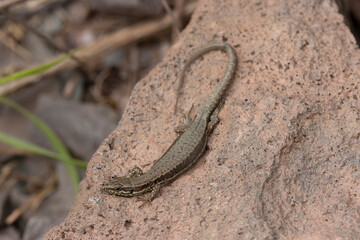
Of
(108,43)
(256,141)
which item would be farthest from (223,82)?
(108,43)

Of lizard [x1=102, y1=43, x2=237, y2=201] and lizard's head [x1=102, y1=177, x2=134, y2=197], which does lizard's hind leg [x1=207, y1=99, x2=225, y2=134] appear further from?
lizard's head [x1=102, y1=177, x2=134, y2=197]

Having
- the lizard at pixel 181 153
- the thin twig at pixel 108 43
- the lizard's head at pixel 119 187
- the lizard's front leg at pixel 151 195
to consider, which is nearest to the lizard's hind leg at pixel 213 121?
the lizard at pixel 181 153

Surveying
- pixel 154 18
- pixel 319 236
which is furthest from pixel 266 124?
pixel 154 18

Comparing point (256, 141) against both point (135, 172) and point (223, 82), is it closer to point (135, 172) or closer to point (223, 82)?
point (223, 82)

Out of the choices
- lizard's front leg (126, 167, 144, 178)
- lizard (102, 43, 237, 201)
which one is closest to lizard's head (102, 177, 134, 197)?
lizard (102, 43, 237, 201)

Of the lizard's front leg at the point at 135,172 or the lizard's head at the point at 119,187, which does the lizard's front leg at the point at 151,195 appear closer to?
the lizard's head at the point at 119,187

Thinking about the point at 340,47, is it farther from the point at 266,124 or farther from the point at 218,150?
the point at 218,150
